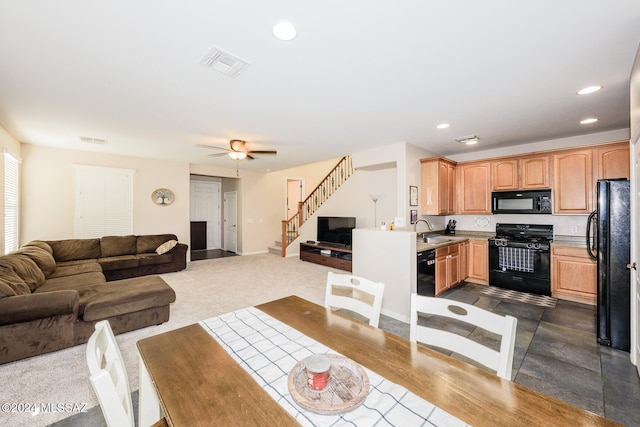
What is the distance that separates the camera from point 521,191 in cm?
458

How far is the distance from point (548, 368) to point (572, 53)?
2677 millimetres

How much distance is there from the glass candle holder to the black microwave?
5.02 meters

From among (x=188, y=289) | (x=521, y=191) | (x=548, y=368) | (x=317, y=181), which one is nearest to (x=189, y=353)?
(x=548, y=368)

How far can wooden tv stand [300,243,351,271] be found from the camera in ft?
20.8

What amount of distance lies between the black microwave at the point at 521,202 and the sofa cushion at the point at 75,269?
6949 millimetres

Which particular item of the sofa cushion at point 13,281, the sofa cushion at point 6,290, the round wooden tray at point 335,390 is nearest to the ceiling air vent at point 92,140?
the sofa cushion at point 13,281

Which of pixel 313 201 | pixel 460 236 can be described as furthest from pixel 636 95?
pixel 313 201

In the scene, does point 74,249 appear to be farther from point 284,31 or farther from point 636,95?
point 636,95

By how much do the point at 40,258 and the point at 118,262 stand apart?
117cm

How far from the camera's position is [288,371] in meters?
1.10

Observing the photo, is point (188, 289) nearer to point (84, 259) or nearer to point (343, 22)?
point (84, 259)

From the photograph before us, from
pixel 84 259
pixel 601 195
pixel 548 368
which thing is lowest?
pixel 548 368

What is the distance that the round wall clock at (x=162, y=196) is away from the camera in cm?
637

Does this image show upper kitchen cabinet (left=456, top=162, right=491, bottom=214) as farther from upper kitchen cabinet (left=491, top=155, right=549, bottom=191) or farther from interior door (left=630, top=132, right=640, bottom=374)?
interior door (left=630, top=132, right=640, bottom=374)
